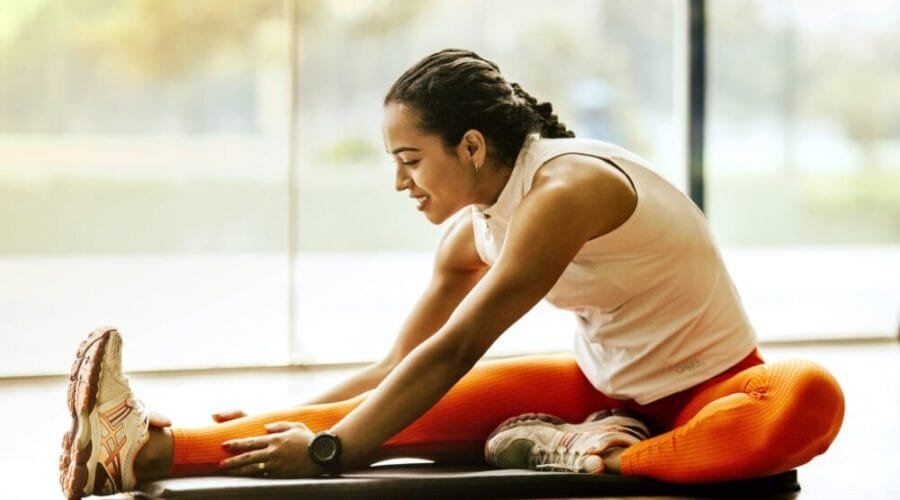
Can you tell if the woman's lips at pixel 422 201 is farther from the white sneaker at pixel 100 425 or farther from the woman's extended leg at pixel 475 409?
the white sneaker at pixel 100 425

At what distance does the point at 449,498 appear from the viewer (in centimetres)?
200

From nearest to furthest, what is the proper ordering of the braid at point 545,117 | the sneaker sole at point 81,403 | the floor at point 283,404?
the sneaker sole at point 81,403 → the braid at point 545,117 → the floor at point 283,404

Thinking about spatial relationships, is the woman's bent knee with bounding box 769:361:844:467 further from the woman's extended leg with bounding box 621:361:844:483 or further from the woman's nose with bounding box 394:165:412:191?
the woman's nose with bounding box 394:165:412:191

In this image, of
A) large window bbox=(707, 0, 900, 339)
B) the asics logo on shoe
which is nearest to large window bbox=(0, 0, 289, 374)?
large window bbox=(707, 0, 900, 339)

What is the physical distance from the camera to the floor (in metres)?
2.25

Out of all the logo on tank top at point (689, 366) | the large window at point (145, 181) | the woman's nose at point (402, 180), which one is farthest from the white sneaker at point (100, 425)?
the large window at point (145, 181)

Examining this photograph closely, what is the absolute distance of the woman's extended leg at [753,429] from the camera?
6.38ft

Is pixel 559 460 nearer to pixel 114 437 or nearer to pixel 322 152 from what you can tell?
pixel 114 437

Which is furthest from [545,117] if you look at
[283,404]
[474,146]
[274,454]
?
[283,404]

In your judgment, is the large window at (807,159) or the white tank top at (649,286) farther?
the large window at (807,159)

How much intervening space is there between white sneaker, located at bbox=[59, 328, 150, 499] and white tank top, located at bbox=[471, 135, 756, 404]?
66 cm

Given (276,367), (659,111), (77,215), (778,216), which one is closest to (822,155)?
(778,216)

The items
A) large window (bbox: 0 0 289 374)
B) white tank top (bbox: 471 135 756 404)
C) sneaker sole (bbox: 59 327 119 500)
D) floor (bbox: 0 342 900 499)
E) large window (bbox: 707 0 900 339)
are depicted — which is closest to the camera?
sneaker sole (bbox: 59 327 119 500)

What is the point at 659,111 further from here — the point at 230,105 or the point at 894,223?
the point at 230,105
